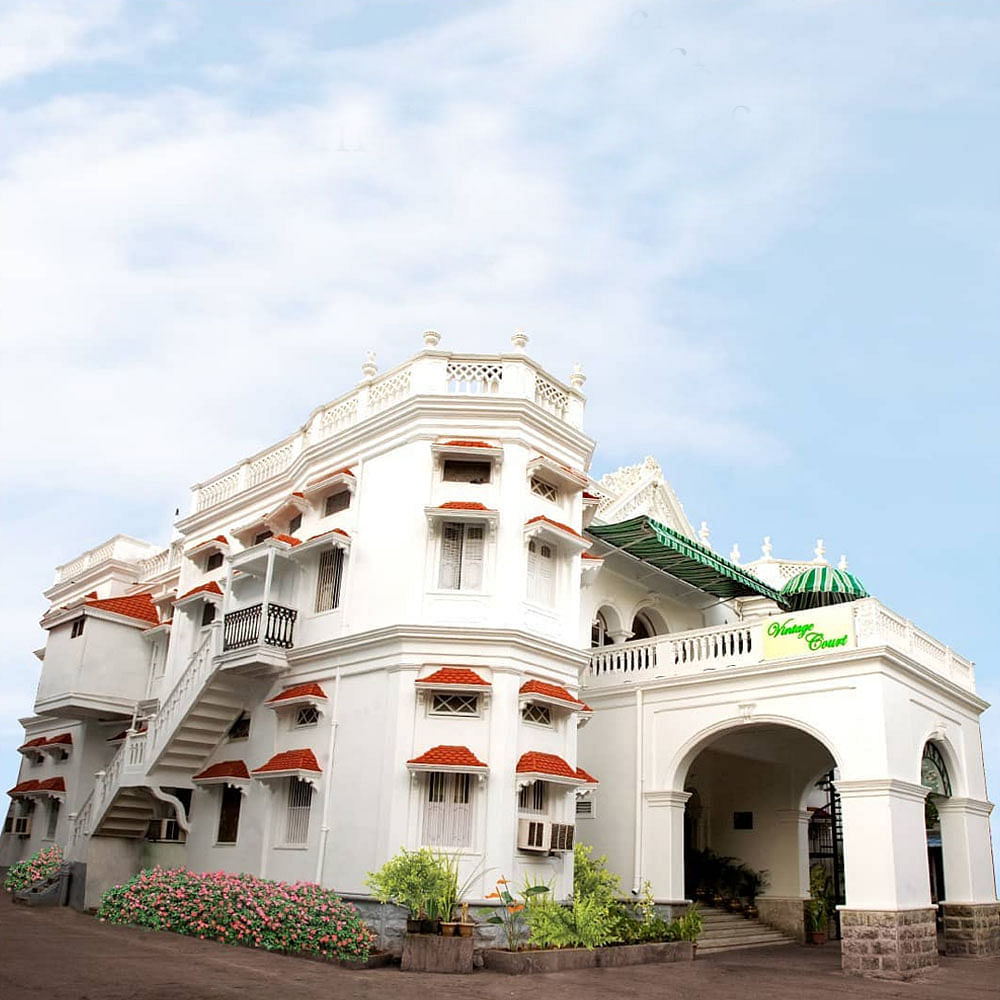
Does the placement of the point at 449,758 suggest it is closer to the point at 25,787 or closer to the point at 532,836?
the point at 532,836

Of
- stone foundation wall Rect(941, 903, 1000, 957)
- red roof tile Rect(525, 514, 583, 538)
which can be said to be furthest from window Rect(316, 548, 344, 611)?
stone foundation wall Rect(941, 903, 1000, 957)

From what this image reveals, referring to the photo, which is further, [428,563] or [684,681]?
[684,681]

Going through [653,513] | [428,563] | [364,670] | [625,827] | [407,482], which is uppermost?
[653,513]

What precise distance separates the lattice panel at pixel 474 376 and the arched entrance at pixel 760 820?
8748 mm

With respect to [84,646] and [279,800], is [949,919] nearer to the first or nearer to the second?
[279,800]

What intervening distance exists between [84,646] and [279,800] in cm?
856

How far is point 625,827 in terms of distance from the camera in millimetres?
19172

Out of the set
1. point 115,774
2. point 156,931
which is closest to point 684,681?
point 156,931

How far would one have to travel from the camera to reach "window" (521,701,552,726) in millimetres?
16844

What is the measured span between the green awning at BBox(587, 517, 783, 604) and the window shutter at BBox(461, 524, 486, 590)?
4561 mm

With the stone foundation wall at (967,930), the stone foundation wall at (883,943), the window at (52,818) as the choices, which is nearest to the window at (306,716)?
the stone foundation wall at (883,943)

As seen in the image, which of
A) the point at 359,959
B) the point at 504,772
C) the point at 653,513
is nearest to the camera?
the point at 359,959

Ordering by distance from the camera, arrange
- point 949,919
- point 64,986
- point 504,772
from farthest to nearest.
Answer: point 949,919
point 504,772
point 64,986

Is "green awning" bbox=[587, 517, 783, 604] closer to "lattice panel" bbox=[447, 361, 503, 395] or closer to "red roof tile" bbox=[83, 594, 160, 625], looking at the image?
"lattice panel" bbox=[447, 361, 503, 395]
